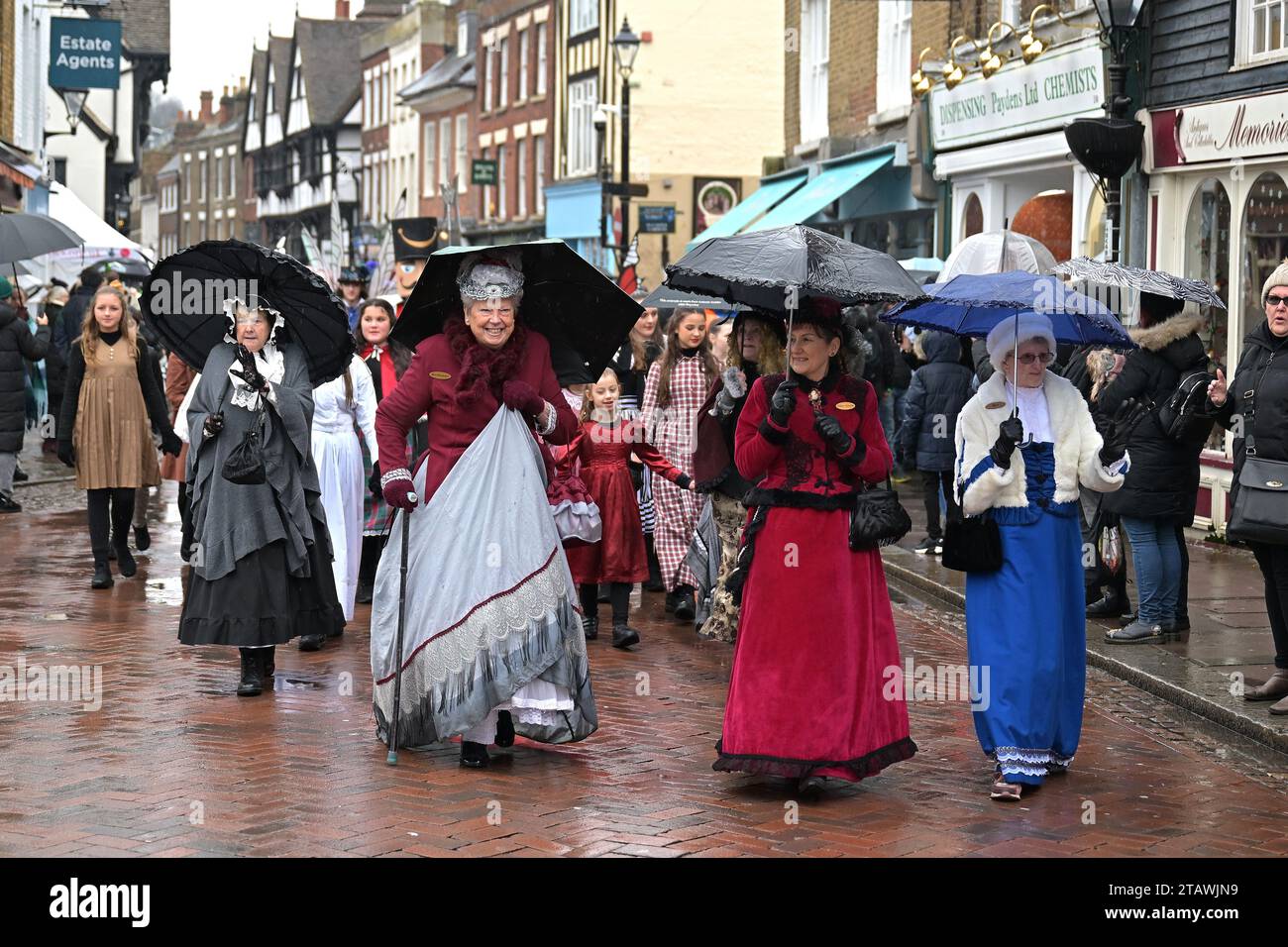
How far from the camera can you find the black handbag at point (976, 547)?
698 cm

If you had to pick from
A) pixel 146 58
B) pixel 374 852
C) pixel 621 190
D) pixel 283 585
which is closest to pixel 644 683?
pixel 283 585

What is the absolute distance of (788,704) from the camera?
265 inches

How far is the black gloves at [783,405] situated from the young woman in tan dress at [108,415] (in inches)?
266

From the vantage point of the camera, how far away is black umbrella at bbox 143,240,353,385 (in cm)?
861

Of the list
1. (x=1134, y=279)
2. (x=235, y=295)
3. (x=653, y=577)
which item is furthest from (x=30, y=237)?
(x=1134, y=279)

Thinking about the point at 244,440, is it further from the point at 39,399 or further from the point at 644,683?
the point at 39,399

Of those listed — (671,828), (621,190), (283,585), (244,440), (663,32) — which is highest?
(663,32)

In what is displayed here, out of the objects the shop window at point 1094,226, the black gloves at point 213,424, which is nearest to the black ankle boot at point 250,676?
the black gloves at point 213,424

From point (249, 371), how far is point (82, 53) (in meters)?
25.1

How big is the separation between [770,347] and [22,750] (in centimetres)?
338

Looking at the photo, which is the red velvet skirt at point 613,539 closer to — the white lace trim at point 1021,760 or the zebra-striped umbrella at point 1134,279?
the zebra-striped umbrella at point 1134,279

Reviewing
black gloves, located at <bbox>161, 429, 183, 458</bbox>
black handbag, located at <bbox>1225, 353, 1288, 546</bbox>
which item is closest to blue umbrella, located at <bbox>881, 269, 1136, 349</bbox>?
black handbag, located at <bbox>1225, 353, 1288, 546</bbox>

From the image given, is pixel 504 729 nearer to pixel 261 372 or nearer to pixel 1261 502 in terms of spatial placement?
pixel 261 372

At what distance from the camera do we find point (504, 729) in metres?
7.50
